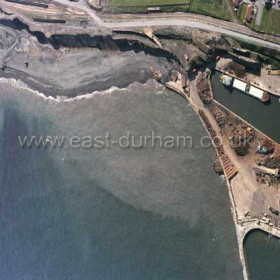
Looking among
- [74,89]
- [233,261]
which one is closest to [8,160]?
[74,89]

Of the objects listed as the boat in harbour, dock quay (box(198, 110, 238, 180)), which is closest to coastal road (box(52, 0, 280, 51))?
the boat in harbour

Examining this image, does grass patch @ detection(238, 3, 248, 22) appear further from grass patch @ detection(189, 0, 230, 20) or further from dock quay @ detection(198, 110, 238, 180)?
dock quay @ detection(198, 110, 238, 180)

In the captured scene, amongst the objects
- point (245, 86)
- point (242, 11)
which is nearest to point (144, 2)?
point (242, 11)

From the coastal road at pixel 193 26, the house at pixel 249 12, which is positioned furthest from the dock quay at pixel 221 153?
the house at pixel 249 12

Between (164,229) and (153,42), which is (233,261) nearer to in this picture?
(164,229)

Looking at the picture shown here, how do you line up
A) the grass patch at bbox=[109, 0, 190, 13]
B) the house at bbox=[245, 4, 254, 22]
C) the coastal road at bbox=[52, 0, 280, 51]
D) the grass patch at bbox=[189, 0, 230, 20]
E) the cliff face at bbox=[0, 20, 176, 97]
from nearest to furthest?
the coastal road at bbox=[52, 0, 280, 51] → the house at bbox=[245, 4, 254, 22] → the grass patch at bbox=[189, 0, 230, 20] → the grass patch at bbox=[109, 0, 190, 13] → the cliff face at bbox=[0, 20, 176, 97]
